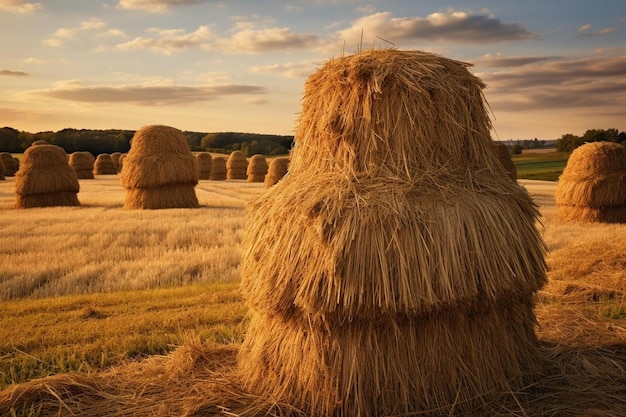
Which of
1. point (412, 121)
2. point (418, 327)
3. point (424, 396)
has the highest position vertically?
point (412, 121)

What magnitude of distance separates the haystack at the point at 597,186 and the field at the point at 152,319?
644 centimetres

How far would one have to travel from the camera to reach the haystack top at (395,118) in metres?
4.52

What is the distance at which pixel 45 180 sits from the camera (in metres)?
25.9

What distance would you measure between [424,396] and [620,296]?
17.2 feet

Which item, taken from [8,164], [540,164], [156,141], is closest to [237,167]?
[8,164]

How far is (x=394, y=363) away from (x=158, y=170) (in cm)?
2097

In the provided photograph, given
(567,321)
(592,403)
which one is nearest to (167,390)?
(592,403)

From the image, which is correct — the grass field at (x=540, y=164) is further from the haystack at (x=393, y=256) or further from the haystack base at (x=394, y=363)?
the haystack base at (x=394, y=363)

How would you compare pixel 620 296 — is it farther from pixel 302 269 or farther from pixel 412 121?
pixel 302 269

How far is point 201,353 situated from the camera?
554 cm

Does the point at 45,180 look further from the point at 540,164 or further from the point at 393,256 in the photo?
the point at 540,164

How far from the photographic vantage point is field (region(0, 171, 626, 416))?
194 inches

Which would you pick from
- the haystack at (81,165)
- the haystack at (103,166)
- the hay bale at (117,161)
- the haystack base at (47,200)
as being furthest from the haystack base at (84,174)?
the haystack base at (47,200)

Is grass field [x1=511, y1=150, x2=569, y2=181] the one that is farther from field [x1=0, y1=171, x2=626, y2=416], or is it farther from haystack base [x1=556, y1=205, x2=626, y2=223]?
field [x1=0, y1=171, x2=626, y2=416]
